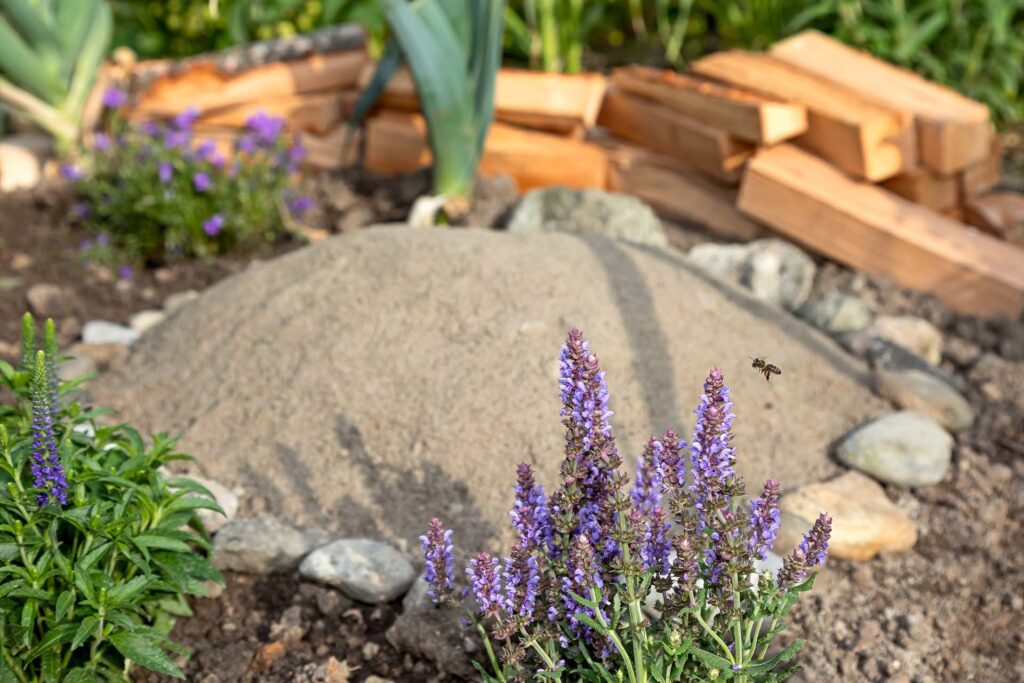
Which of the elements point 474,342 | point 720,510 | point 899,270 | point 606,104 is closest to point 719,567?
point 720,510

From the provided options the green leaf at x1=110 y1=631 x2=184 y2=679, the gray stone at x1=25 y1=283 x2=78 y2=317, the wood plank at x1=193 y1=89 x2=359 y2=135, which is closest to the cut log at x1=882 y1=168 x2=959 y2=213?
the wood plank at x1=193 y1=89 x2=359 y2=135

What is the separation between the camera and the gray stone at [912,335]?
4016mm

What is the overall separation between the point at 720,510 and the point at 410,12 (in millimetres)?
2885

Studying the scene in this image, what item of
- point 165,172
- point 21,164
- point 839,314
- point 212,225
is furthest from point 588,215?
point 21,164

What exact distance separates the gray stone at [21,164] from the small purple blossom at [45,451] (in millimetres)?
3568

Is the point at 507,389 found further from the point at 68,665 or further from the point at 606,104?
the point at 606,104

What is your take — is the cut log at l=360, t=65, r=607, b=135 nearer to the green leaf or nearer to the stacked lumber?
the stacked lumber

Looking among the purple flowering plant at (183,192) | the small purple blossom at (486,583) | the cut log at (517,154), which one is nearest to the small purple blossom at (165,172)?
the purple flowering plant at (183,192)

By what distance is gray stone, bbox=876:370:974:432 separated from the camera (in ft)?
11.9

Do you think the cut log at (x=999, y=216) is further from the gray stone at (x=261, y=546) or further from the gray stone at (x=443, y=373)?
the gray stone at (x=261, y=546)

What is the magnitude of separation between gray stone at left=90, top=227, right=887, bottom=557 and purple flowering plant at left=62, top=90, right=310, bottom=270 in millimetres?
908

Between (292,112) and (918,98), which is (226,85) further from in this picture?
(918,98)

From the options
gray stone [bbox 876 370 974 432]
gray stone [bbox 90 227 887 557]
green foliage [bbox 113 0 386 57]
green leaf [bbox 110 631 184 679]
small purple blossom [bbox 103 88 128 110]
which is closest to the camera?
green leaf [bbox 110 631 184 679]

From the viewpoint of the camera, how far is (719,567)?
2158 millimetres
